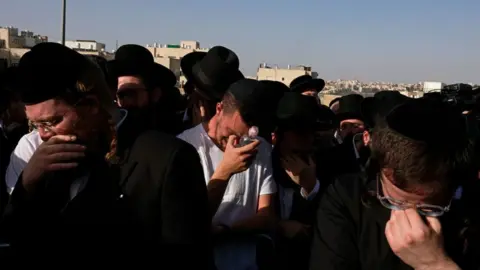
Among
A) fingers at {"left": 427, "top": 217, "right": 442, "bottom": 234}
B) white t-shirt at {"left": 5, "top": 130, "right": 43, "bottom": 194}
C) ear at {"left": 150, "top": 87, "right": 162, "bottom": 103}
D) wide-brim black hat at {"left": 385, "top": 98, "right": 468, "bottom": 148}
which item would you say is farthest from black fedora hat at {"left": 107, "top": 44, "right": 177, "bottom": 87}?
fingers at {"left": 427, "top": 217, "right": 442, "bottom": 234}

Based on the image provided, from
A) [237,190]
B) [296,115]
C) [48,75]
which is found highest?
[48,75]

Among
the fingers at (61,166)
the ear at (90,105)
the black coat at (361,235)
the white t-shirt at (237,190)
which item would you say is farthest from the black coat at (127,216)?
the white t-shirt at (237,190)

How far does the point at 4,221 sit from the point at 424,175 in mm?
1596

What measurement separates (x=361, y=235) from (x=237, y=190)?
4.14 feet

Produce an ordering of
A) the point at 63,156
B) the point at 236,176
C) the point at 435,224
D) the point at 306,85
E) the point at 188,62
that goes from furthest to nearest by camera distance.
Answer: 1. the point at 306,85
2. the point at 188,62
3. the point at 236,176
4. the point at 63,156
5. the point at 435,224

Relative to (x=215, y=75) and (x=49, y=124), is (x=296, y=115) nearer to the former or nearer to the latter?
(x=215, y=75)

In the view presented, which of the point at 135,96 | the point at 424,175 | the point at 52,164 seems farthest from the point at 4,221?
the point at 135,96

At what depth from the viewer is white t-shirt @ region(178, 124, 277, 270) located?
9.46ft

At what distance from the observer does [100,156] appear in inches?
81.5

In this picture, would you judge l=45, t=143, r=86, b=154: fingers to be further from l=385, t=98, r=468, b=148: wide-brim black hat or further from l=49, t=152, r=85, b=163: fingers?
l=385, t=98, r=468, b=148: wide-brim black hat

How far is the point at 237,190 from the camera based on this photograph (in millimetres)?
3100

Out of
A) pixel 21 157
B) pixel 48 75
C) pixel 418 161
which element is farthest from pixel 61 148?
pixel 418 161

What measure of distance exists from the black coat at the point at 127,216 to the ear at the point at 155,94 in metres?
1.82

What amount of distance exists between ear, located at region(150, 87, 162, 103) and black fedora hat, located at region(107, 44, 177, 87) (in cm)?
5
